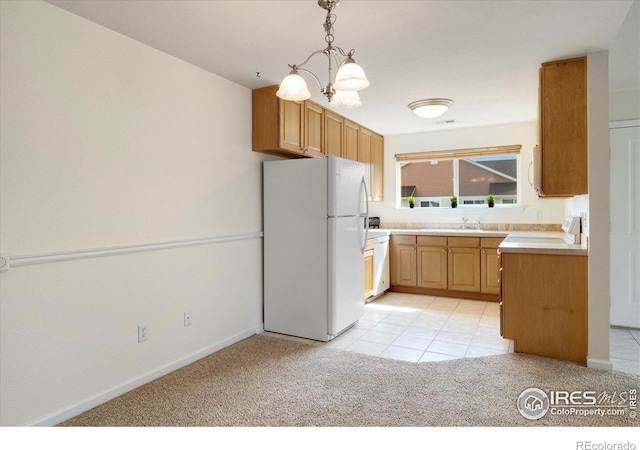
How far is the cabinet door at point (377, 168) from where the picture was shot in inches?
214

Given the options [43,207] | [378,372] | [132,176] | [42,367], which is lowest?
[378,372]

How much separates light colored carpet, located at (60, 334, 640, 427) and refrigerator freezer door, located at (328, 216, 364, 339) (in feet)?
1.41

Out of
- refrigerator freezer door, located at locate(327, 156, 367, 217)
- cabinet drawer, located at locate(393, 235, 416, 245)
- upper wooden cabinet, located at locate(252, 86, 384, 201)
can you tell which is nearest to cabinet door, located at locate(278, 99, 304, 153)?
upper wooden cabinet, located at locate(252, 86, 384, 201)

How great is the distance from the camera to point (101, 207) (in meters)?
2.35

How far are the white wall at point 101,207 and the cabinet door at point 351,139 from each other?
5.34 ft

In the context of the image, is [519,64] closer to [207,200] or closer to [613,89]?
[613,89]

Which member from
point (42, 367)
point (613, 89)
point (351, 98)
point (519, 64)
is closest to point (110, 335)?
point (42, 367)

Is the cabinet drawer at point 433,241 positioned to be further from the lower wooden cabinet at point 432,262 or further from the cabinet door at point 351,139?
the cabinet door at point 351,139

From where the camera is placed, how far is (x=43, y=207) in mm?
2080

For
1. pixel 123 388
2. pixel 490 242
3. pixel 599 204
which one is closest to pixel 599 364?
pixel 599 204

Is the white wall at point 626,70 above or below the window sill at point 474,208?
above

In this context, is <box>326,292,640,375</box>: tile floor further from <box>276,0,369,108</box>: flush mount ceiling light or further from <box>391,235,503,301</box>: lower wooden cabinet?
<box>276,0,369,108</box>: flush mount ceiling light

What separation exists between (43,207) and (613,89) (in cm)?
462

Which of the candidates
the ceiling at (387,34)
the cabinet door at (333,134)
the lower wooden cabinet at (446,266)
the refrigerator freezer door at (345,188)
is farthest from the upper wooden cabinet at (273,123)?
the lower wooden cabinet at (446,266)
